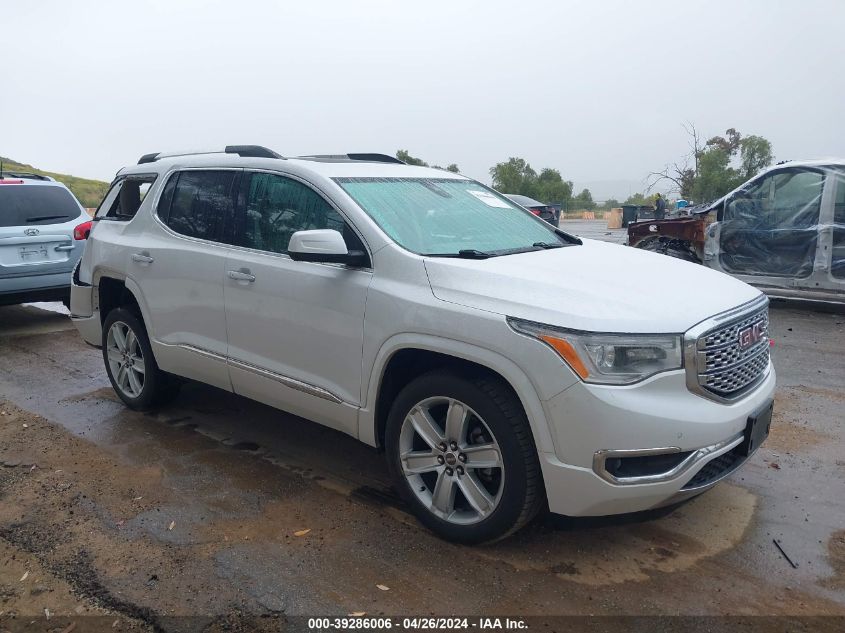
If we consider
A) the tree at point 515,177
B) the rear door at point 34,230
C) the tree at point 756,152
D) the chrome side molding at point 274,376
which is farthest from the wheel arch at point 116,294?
the tree at point 515,177

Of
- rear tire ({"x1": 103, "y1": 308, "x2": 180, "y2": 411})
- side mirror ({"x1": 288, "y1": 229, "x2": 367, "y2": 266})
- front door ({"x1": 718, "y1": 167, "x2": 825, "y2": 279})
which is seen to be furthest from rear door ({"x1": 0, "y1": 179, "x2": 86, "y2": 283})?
front door ({"x1": 718, "y1": 167, "x2": 825, "y2": 279})

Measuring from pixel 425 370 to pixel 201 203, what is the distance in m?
2.11

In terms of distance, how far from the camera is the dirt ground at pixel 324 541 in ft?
9.75

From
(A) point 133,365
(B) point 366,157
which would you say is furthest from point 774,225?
(A) point 133,365

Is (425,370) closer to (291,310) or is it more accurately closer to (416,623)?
(291,310)

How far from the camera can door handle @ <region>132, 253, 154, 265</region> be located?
491 centimetres

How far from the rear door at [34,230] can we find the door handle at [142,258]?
3.88 m

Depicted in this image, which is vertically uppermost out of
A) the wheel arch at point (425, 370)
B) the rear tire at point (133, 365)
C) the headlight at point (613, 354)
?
the headlight at point (613, 354)

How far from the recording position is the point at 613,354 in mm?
2908

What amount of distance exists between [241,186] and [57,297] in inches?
204

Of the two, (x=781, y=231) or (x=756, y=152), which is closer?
(x=781, y=231)

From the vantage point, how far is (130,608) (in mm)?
2959

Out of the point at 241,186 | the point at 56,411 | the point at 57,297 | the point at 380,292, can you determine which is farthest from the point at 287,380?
the point at 57,297

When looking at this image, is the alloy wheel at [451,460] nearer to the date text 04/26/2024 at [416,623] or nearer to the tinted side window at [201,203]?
the date text 04/26/2024 at [416,623]
